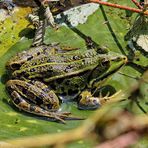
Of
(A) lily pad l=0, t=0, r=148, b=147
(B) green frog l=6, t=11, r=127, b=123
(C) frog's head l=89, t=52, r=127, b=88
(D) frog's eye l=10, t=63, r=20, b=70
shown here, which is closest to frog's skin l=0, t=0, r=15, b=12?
(A) lily pad l=0, t=0, r=148, b=147

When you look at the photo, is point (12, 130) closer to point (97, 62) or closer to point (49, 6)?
point (97, 62)

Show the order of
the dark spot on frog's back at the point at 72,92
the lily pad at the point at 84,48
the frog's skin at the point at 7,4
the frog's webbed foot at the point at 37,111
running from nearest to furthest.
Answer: the lily pad at the point at 84,48, the frog's webbed foot at the point at 37,111, the dark spot on frog's back at the point at 72,92, the frog's skin at the point at 7,4

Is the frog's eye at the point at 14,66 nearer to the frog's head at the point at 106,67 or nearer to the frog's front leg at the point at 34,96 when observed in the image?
the frog's front leg at the point at 34,96

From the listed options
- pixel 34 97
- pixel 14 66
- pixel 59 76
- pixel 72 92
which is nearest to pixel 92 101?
pixel 72 92

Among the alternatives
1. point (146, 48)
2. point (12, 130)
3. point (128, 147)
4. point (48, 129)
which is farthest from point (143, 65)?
point (128, 147)

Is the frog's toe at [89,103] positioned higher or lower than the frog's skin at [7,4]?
lower

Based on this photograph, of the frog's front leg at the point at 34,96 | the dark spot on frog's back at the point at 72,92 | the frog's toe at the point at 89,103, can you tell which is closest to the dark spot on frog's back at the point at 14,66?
the frog's front leg at the point at 34,96
